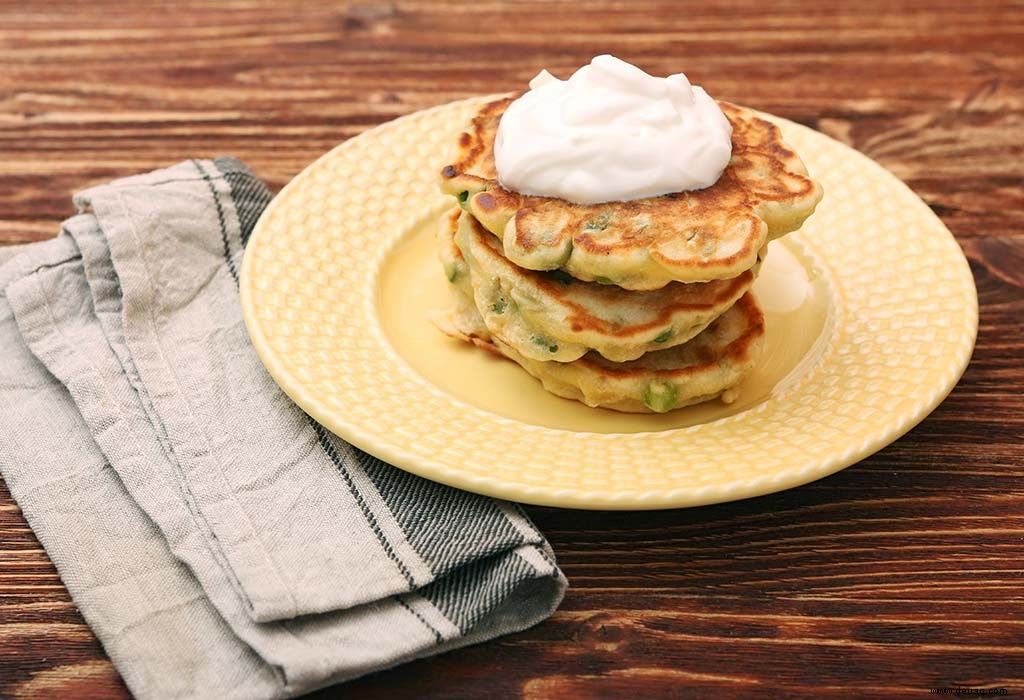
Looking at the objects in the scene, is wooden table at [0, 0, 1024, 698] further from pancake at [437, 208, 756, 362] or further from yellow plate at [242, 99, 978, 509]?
pancake at [437, 208, 756, 362]

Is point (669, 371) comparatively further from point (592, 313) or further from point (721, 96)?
point (721, 96)

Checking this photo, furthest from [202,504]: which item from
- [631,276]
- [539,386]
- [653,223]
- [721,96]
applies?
[721,96]

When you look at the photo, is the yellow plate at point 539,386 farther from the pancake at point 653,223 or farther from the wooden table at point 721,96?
the pancake at point 653,223

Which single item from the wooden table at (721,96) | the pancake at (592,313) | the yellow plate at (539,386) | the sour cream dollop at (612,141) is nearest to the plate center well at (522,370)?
the yellow plate at (539,386)

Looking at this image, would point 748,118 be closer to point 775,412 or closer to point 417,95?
point 775,412

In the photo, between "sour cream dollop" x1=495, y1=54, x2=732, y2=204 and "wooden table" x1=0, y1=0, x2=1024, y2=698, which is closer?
"wooden table" x1=0, y1=0, x2=1024, y2=698

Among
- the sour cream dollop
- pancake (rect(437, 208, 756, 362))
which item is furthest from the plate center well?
the sour cream dollop
